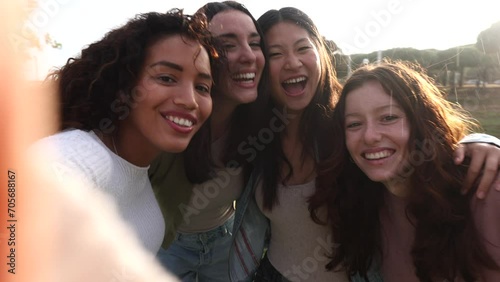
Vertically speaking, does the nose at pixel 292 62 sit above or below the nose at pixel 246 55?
below

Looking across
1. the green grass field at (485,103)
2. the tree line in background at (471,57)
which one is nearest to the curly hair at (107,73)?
the tree line in background at (471,57)

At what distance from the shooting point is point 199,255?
3100 millimetres

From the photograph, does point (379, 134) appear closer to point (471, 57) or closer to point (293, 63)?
point (293, 63)

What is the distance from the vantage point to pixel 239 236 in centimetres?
281

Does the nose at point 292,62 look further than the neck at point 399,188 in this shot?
Yes

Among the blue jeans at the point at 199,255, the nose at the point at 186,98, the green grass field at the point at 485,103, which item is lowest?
the green grass field at the point at 485,103

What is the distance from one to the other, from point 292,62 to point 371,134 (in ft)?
2.74

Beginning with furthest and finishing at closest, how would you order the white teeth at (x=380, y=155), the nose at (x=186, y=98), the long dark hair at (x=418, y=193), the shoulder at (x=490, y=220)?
the white teeth at (x=380, y=155) → the long dark hair at (x=418, y=193) → the nose at (x=186, y=98) → the shoulder at (x=490, y=220)

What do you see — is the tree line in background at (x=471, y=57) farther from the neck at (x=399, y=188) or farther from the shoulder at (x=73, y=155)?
the shoulder at (x=73, y=155)

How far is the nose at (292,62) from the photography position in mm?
2680

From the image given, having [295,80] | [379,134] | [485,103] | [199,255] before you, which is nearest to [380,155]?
[379,134]

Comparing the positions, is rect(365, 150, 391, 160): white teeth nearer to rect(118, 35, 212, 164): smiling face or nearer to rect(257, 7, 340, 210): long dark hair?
rect(257, 7, 340, 210): long dark hair

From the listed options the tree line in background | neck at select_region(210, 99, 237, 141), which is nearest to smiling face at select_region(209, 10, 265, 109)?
neck at select_region(210, 99, 237, 141)

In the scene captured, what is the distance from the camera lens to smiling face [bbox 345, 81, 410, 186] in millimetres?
2125
